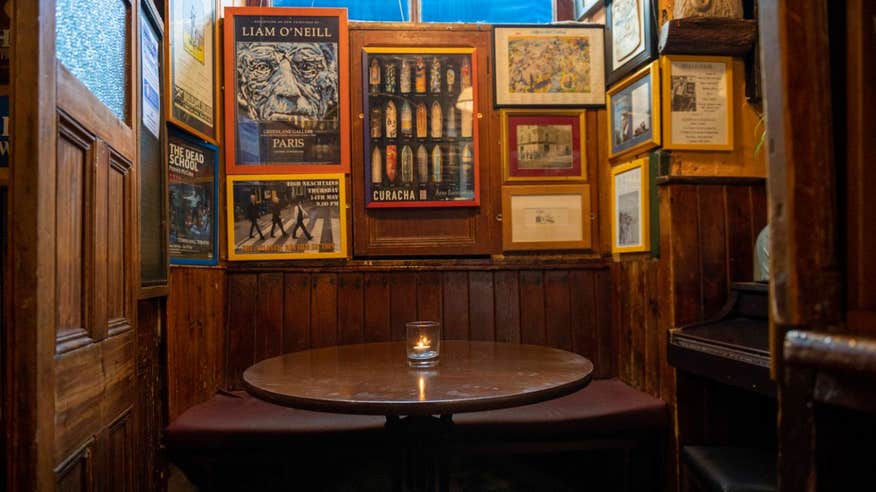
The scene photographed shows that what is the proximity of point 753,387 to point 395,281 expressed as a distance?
1648mm

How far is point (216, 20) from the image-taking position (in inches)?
105

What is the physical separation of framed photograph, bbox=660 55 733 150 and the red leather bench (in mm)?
1151

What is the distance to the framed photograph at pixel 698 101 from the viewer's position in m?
2.23

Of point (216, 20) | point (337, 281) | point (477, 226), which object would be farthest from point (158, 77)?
point (477, 226)

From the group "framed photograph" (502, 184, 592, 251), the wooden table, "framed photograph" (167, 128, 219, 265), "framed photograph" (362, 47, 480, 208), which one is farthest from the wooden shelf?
"framed photograph" (167, 128, 219, 265)

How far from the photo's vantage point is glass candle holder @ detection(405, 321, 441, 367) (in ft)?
5.28

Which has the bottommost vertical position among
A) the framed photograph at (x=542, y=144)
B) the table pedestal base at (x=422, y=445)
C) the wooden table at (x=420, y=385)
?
the table pedestal base at (x=422, y=445)

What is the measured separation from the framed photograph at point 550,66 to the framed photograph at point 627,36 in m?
0.08

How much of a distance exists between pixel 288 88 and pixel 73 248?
171 centimetres

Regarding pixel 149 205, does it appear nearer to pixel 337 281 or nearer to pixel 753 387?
pixel 337 281

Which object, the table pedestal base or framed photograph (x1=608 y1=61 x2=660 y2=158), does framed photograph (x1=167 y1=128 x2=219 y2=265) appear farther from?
framed photograph (x1=608 y1=61 x2=660 y2=158)

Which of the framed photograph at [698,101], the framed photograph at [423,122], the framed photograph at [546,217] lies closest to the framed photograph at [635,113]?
the framed photograph at [698,101]

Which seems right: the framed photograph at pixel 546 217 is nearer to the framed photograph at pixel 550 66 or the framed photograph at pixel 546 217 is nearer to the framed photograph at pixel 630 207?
the framed photograph at pixel 630 207

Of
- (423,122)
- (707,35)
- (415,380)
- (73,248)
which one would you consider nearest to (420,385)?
(415,380)
